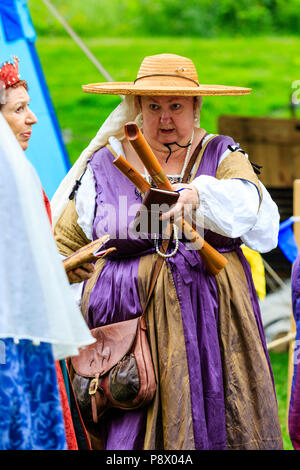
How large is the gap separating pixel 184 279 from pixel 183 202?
0.36m

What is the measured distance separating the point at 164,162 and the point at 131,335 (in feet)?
2.35

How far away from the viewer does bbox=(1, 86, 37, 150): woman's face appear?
286 centimetres

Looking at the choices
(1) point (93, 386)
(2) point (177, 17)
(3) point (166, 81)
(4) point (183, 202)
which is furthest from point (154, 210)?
(2) point (177, 17)

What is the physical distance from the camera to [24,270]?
8.06 ft

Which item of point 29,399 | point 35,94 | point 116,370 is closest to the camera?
point 29,399

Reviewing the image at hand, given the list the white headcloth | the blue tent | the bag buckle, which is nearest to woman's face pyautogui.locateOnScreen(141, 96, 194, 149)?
the white headcloth

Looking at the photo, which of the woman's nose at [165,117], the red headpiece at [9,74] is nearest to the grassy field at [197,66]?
the woman's nose at [165,117]

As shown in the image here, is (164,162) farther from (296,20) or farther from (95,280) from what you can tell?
(296,20)

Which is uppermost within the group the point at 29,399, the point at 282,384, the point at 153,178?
the point at 153,178

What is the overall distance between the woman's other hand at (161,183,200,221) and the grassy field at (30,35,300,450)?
620 centimetres

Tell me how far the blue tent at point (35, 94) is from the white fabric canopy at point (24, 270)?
2.31 m

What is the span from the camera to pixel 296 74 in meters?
11.3

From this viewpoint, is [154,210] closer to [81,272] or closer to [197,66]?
[81,272]

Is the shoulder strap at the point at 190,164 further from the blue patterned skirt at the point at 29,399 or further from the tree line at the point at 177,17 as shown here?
the tree line at the point at 177,17
